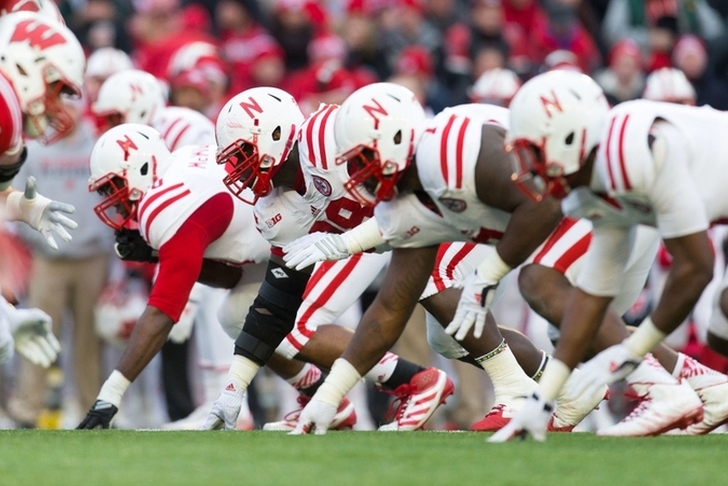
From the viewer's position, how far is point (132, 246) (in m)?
7.13

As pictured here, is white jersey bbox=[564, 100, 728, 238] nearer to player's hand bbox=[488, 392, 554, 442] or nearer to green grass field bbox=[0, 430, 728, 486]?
player's hand bbox=[488, 392, 554, 442]

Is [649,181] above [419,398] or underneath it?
above

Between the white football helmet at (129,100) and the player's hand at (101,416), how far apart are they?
2667mm

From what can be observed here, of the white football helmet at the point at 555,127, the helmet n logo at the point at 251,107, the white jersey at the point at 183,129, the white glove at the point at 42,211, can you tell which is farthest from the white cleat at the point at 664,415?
the white jersey at the point at 183,129

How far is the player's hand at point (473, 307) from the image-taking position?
18.1 ft

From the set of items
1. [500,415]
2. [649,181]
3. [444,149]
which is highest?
[649,181]

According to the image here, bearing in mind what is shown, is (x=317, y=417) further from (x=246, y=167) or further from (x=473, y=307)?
(x=246, y=167)

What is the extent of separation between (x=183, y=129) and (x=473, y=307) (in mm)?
3497

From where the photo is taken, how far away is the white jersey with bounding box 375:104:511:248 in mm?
5723

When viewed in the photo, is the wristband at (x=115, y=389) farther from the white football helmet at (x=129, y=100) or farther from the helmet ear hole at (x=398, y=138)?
the white football helmet at (x=129, y=100)

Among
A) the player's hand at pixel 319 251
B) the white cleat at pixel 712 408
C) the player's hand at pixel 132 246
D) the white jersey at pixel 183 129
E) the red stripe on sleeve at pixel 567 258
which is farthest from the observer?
the white jersey at pixel 183 129

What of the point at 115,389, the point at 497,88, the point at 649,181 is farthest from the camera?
the point at 497,88

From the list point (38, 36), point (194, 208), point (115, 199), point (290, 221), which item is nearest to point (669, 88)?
point (290, 221)

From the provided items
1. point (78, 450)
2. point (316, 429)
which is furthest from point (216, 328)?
point (78, 450)
